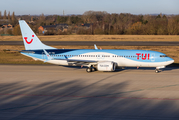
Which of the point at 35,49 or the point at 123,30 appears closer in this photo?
the point at 35,49

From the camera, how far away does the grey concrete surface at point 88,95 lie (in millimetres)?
18594

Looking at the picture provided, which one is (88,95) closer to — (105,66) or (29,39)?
(105,66)

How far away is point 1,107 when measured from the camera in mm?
20188

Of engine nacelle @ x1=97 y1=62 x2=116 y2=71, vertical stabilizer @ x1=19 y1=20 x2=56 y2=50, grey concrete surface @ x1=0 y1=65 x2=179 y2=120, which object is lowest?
grey concrete surface @ x1=0 y1=65 x2=179 y2=120

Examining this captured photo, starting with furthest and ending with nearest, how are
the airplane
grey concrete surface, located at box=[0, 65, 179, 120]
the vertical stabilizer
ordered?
the vertical stabilizer → the airplane → grey concrete surface, located at box=[0, 65, 179, 120]

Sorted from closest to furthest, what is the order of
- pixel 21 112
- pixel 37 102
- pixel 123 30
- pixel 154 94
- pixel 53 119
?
pixel 53 119 < pixel 21 112 < pixel 37 102 < pixel 154 94 < pixel 123 30

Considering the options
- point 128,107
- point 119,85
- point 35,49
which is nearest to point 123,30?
point 35,49

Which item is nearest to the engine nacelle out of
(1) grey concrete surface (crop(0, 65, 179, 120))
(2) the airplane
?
(2) the airplane

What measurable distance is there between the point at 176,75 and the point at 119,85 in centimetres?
1115

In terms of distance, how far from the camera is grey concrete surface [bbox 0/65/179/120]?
61.0ft

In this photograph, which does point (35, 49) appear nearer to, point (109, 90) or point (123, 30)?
point (109, 90)

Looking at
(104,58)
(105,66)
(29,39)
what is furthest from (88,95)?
(29,39)

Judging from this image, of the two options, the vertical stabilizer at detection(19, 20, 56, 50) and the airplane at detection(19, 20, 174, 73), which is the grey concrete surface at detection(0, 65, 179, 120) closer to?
the airplane at detection(19, 20, 174, 73)

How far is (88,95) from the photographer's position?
947 inches
